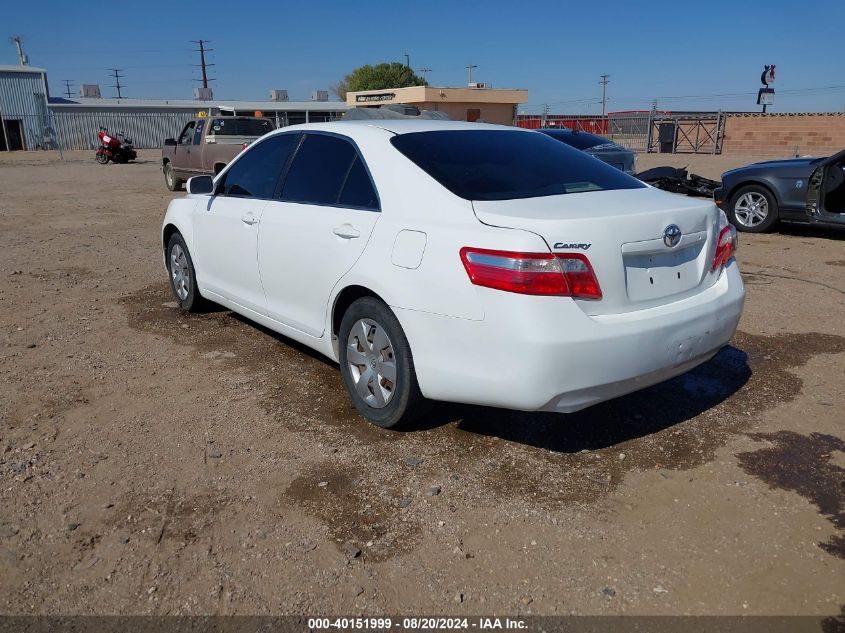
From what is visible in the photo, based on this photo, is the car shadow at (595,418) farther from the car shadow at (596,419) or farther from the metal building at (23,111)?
the metal building at (23,111)

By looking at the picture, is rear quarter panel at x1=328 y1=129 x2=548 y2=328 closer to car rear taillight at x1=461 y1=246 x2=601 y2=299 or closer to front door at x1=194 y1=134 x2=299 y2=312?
car rear taillight at x1=461 y1=246 x2=601 y2=299

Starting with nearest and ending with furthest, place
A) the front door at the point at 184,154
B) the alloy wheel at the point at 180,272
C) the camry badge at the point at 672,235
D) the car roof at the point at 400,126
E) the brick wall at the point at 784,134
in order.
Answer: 1. the camry badge at the point at 672,235
2. the car roof at the point at 400,126
3. the alloy wheel at the point at 180,272
4. the front door at the point at 184,154
5. the brick wall at the point at 784,134

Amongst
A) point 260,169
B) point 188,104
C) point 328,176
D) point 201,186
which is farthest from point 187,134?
point 188,104

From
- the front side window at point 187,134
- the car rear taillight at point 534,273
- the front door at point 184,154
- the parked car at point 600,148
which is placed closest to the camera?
the car rear taillight at point 534,273

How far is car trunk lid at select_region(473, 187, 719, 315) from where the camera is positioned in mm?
3078

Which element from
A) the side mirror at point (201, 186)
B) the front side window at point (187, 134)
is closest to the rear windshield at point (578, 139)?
the front side window at point (187, 134)

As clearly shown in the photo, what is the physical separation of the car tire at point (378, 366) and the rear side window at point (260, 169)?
4.45 feet

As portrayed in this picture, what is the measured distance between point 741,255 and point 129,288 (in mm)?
7127

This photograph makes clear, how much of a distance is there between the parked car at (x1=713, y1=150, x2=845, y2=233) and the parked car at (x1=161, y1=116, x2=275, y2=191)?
379 inches

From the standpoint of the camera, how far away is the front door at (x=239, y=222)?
4.71 meters

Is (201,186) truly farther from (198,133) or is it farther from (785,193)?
(198,133)

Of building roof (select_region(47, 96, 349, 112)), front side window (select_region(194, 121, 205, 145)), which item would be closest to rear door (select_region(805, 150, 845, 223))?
front side window (select_region(194, 121, 205, 145))

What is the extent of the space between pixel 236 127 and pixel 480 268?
14233mm

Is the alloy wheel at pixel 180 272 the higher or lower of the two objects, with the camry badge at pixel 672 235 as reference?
lower
